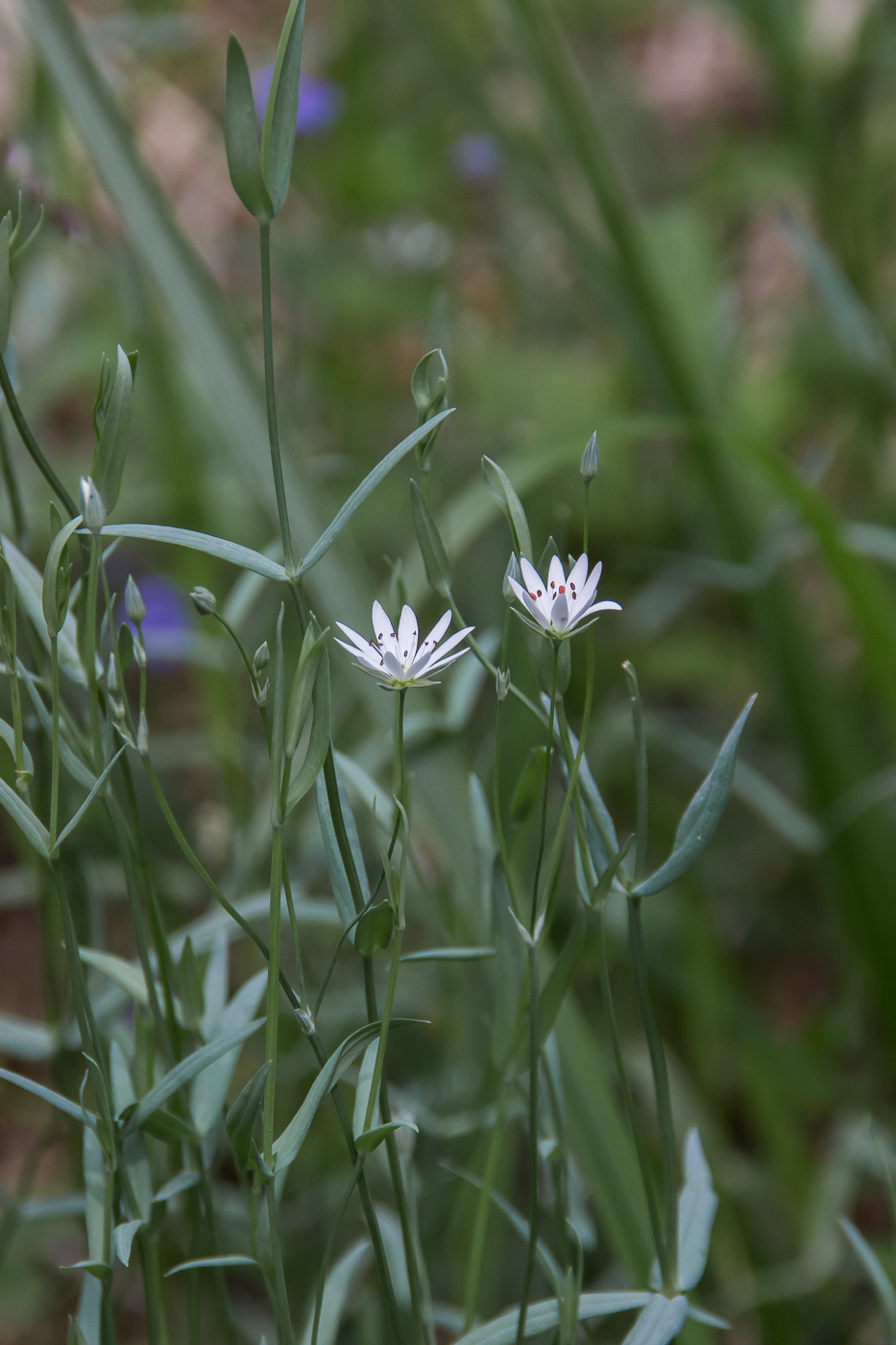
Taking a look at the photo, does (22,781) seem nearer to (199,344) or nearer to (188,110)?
(199,344)

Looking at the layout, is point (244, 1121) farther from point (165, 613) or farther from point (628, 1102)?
point (165, 613)

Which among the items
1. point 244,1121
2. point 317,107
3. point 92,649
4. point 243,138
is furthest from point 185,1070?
point 317,107

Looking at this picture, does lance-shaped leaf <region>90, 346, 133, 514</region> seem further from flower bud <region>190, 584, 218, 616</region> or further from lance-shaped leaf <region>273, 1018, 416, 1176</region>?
lance-shaped leaf <region>273, 1018, 416, 1176</region>

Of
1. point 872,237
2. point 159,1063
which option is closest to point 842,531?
point 159,1063

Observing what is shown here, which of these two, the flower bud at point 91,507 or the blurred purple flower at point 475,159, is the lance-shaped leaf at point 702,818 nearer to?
the flower bud at point 91,507

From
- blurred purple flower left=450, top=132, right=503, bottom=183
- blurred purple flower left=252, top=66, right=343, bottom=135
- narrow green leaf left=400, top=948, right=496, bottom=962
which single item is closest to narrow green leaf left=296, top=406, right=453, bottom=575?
narrow green leaf left=400, top=948, right=496, bottom=962

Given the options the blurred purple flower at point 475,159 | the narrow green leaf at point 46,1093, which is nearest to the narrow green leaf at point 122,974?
the narrow green leaf at point 46,1093
